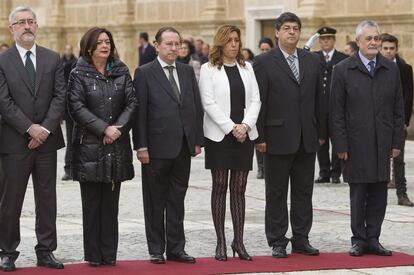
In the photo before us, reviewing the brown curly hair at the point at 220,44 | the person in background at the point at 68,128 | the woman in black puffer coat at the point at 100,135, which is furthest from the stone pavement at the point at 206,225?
the brown curly hair at the point at 220,44

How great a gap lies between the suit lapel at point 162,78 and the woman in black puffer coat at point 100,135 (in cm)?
28

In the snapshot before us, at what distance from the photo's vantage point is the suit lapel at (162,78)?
34.4 ft

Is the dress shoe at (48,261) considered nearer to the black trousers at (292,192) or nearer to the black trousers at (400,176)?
the black trousers at (292,192)

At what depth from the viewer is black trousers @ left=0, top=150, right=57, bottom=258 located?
1025 cm

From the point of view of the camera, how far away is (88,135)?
10.2m

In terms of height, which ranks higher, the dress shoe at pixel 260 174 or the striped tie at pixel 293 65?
the striped tie at pixel 293 65

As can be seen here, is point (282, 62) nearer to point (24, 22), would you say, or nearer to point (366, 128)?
point (366, 128)

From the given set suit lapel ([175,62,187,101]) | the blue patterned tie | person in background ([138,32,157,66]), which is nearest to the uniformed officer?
the blue patterned tie

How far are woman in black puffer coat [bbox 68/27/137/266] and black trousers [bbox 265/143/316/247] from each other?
135 centimetres

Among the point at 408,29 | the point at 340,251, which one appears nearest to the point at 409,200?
the point at 340,251

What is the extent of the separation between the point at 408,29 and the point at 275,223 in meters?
13.1

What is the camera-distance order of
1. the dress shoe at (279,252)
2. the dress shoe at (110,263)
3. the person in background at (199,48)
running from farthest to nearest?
the person in background at (199,48)
the dress shoe at (279,252)
the dress shoe at (110,263)

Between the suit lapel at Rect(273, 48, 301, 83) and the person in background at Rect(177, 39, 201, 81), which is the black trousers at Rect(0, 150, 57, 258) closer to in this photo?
the suit lapel at Rect(273, 48, 301, 83)

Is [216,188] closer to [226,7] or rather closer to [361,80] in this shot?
[361,80]
